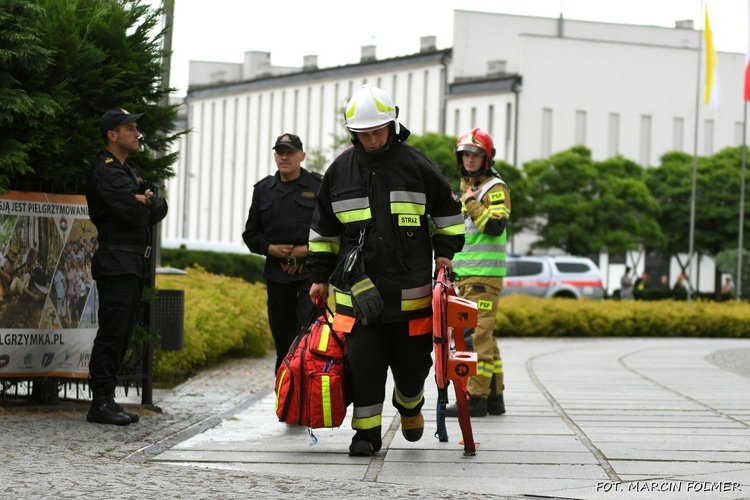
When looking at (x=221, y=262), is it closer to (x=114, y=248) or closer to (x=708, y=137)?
(x=114, y=248)

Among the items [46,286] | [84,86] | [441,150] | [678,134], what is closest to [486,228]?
[84,86]

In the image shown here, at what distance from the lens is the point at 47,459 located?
24.4 ft

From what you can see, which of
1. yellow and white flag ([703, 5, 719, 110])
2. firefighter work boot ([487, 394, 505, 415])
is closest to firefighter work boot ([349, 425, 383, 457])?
firefighter work boot ([487, 394, 505, 415])

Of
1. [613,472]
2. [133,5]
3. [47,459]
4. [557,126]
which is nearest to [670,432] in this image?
[613,472]

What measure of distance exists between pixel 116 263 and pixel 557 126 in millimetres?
67321

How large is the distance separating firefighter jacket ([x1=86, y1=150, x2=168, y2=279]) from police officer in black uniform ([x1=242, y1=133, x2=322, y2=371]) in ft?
2.90

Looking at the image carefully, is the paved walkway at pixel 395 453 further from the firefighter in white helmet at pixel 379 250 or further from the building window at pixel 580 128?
the building window at pixel 580 128

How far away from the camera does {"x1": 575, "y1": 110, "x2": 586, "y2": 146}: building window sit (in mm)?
76312

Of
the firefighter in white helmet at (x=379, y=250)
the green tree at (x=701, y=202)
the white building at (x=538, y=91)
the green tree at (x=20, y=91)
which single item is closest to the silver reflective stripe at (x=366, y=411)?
the firefighter in white helmet at (x=379, y=250)

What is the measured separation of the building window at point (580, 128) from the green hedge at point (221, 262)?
4224 centimetres

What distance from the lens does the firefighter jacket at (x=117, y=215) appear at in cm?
905

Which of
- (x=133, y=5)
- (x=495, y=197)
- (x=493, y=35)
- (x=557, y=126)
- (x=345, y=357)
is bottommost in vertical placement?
(x=345, y=357)

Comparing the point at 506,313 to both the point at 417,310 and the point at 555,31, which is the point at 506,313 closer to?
the point at 417,310

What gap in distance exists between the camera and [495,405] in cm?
1029
